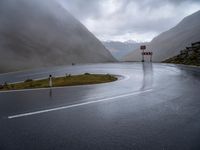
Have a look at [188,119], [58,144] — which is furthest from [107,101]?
[58,144]

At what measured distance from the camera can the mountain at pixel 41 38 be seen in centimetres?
10075

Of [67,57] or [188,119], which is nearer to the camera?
[188,119]

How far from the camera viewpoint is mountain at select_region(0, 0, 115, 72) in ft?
331

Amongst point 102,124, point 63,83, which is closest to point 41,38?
point 63,83

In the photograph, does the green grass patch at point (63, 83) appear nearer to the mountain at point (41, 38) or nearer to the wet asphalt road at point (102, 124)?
the wet asphalt road at point (102, 124)

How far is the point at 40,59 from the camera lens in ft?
336

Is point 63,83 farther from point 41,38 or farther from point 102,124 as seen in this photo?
point 41,38

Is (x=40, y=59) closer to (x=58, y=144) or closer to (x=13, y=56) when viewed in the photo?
(x=13, y=56)

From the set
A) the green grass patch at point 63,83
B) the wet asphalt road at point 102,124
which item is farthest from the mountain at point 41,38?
the wet asphalt road at point 102,124

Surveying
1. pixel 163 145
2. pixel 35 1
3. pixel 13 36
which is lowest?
pixel 163 145

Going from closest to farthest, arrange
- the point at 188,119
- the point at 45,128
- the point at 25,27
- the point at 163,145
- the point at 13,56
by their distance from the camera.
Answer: the point at 163,145, the point at 45,128, the point at 188,119, the point at 13,56, the point at 25,27

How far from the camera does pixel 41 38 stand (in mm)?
117750

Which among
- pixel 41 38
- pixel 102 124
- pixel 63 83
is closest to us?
pixel 102 124

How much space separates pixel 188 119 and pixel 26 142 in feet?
13.3
